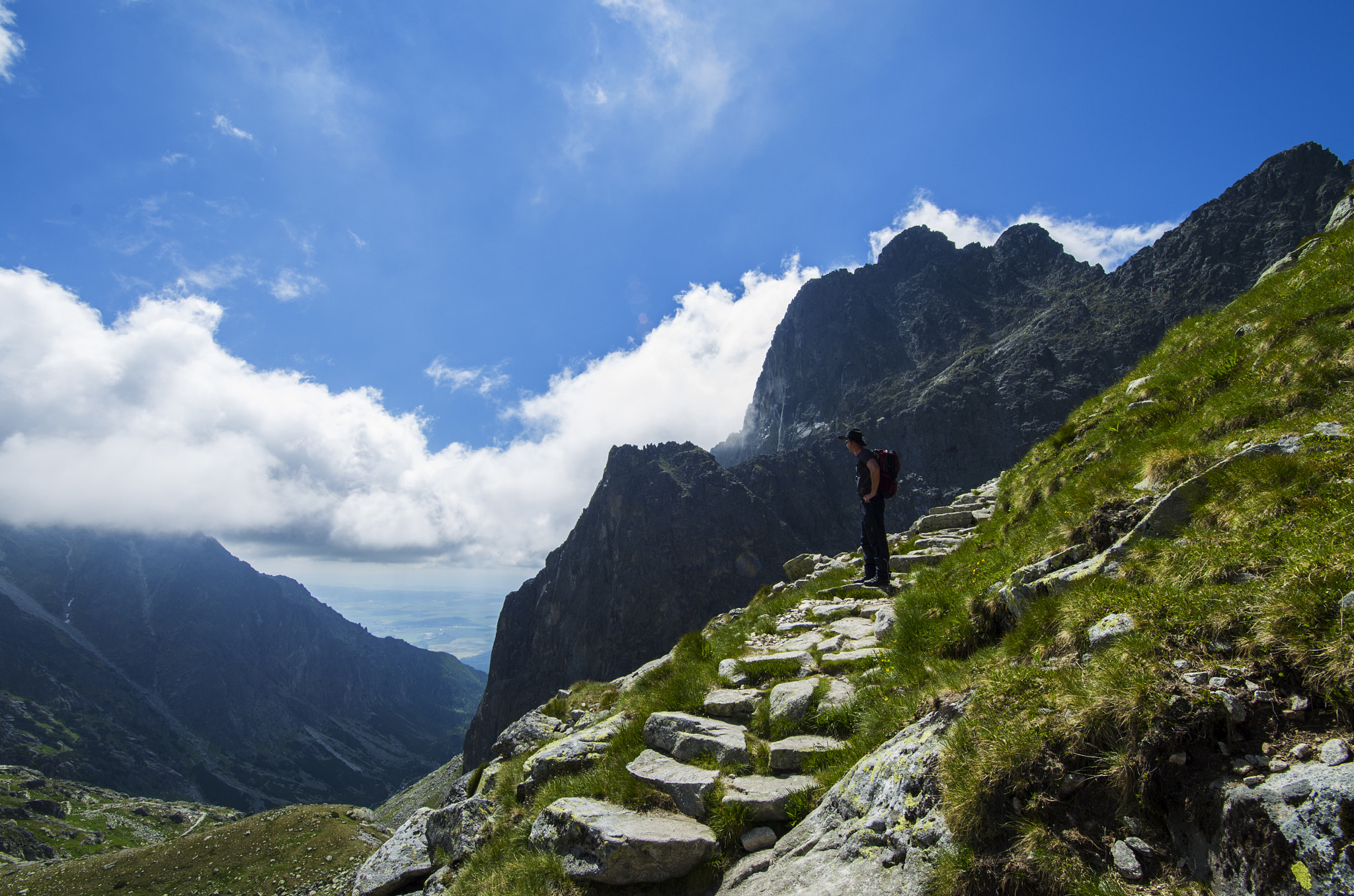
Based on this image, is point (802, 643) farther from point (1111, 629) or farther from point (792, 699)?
point (1111, 629)

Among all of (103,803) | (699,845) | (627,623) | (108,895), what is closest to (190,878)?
(108,895)

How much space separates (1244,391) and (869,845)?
11.1 meters

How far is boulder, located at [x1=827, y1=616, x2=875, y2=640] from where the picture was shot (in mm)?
13251

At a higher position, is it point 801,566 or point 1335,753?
point 801,566

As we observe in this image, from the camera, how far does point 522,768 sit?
11.7 metres

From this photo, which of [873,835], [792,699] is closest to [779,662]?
[792,699]

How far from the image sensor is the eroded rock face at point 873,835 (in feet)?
16.1

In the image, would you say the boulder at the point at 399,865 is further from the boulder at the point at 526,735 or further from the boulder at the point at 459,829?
the boulder at the point at 526,735

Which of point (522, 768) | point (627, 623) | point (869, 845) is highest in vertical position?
point (869, 845)

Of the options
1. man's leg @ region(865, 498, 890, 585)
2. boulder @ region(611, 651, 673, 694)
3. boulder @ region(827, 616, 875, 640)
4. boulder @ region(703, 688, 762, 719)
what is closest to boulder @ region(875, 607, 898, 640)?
boulder @ region(827, 616, 875, 640)

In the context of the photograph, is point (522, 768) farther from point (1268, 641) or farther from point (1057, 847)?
point (1268, 641)

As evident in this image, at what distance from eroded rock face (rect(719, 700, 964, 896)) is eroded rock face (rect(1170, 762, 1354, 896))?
1806 mm

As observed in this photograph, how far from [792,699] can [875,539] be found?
30.4 ft

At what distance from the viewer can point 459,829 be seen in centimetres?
1095
